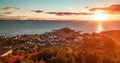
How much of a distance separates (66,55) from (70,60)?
1516mm

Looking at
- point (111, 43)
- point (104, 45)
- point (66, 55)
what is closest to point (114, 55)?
point (66, 55)

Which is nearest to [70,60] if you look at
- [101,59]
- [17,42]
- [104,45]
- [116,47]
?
[101,59]

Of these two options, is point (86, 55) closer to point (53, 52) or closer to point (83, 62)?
point (83, 62)

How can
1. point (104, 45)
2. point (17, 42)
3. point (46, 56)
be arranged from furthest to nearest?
point (17, 42) < point (104, 45) < point (46, 56)

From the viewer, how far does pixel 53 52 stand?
24562 millimetres

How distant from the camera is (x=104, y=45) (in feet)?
104

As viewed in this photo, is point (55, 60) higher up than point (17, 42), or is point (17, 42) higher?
point (55, 60)

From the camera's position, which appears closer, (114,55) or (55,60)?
(55,60)

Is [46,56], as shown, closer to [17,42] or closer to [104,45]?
[104,45]

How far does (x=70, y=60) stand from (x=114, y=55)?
167 inches

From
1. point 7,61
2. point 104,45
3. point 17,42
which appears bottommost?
point 17,42

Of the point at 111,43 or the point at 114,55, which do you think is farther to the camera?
the point at 111,43

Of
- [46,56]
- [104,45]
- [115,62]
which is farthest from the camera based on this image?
[104,45]

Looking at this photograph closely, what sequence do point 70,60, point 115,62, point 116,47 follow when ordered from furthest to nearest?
point 116,47
point 70,60
point 115,62
